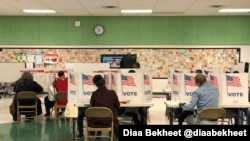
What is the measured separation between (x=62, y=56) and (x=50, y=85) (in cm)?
430

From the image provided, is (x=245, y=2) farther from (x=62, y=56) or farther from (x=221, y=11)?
(x=62, y=56)

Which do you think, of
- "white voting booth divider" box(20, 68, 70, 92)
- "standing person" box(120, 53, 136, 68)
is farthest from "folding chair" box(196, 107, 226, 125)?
"standing person" box(120, 53, 136, 68)

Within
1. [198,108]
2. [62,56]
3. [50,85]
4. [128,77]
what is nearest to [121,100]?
[128,77]

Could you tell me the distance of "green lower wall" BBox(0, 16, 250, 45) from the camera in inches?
555

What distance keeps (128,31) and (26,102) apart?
6448 millimetres

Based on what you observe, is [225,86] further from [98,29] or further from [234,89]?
[98,29]

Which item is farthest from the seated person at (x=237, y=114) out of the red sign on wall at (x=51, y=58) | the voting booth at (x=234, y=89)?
the red sign on wall at (x=51, y=58)

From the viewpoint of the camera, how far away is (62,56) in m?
14.3

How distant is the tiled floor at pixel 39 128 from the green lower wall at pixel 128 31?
4.57 metres

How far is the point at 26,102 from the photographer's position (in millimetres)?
8648

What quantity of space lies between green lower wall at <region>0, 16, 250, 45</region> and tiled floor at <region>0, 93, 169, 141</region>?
457cm

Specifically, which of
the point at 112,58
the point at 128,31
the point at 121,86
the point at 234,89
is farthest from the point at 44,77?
the point at 234,89

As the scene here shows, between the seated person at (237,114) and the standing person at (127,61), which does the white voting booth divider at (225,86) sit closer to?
the seated person at (237,114)

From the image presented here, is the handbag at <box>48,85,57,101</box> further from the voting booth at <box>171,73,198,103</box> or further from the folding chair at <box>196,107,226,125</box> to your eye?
the folding chair at <box>196,107,226,125</box>
